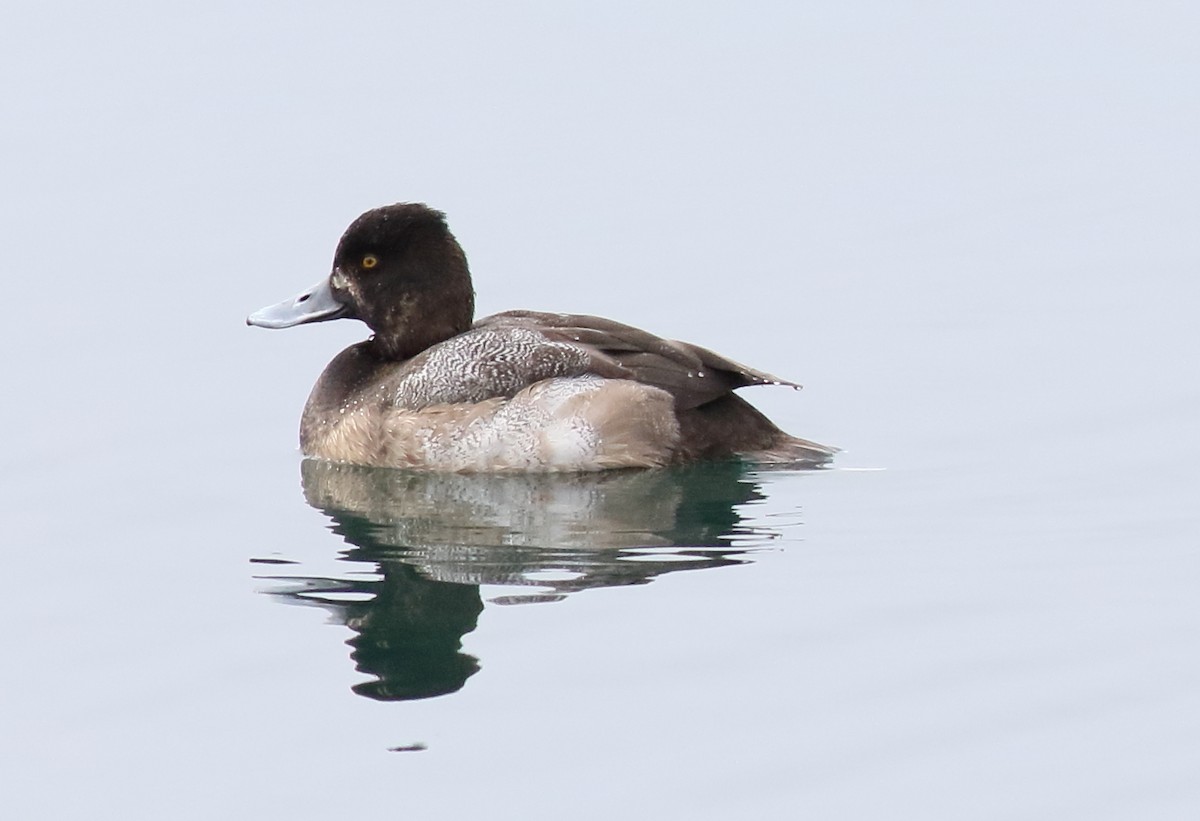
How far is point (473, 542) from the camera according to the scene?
9102 millimetres

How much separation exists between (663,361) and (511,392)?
0.71 meters

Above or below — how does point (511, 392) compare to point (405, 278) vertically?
below

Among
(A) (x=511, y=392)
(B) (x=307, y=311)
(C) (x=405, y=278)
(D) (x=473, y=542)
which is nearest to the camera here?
(D) (x=473, y=542)

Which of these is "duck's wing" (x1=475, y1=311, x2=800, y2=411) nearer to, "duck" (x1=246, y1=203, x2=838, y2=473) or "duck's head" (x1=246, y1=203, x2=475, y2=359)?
"duck" (x1=246, y1=203, x2=838, y2=473)

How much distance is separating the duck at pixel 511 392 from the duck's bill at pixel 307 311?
11.6 inches

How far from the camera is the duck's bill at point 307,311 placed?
10984 millimetres

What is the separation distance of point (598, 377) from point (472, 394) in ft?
1.94

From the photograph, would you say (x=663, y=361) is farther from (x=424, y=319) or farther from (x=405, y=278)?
(x=405, y=278)

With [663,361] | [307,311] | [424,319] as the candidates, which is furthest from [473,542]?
[307,311]

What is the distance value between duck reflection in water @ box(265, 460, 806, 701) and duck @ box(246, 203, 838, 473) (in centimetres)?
11

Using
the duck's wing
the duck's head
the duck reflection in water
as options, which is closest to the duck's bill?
the duck's head

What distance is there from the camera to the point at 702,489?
985cm

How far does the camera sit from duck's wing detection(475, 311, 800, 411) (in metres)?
10.1

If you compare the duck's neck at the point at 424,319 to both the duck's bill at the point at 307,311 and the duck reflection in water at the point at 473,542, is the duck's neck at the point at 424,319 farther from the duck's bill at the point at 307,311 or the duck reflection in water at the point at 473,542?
the duck reflection in water at the point at 473,542
